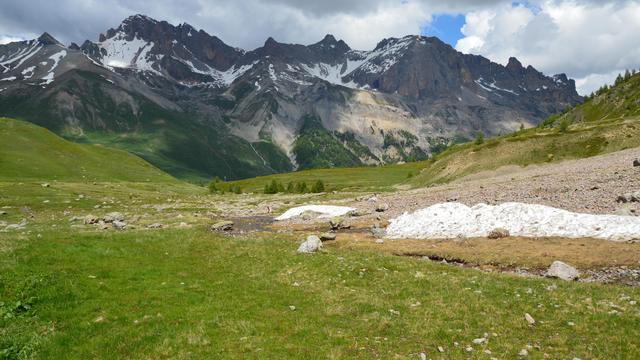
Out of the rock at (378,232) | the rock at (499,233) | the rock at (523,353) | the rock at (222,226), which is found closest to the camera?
the rock at (523,353)

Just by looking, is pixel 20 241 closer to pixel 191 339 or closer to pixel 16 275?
pixel 16 275

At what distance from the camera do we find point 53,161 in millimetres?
134125

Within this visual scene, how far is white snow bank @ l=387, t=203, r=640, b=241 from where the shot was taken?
1406 inches

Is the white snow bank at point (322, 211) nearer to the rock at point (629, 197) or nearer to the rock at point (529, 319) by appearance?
the rock at point (629, 197)

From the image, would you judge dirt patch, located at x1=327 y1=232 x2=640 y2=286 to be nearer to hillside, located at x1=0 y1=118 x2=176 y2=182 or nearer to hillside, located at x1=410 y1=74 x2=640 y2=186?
hillside, located at x1=410 y1=74 x2=640 y2=186

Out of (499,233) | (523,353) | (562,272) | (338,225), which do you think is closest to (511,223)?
(499,233)

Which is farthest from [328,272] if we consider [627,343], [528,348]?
[627,343]

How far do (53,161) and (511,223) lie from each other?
134462mm

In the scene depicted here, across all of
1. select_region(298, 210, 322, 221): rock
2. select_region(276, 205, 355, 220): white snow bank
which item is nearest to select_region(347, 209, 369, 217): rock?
select_region(276, 205, 355, 220): white snow bank

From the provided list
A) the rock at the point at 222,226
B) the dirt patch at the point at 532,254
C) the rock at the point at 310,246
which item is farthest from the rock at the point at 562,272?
the rock at the point at 222,226

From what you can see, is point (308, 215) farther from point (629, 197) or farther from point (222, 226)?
point (629, 197)

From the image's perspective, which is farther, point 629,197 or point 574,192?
point 574,192

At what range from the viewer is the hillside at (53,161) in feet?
399

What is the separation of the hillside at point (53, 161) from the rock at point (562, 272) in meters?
120
